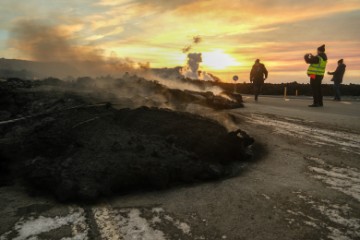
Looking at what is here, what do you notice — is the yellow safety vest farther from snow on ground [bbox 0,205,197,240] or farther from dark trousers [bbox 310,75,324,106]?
snow on ground [bbox 0,205,197,240]

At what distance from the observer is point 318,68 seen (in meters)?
16.3

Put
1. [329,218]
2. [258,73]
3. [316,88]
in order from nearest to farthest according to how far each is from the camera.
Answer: [329,218] → [316,88] → [258,73]

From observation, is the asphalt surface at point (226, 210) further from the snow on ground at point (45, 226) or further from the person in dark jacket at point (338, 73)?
→ the person in dark jacket at point (338, 73)

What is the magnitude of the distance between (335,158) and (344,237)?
3309 mm

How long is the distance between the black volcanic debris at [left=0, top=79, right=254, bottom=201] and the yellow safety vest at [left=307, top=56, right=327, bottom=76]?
9836 mm

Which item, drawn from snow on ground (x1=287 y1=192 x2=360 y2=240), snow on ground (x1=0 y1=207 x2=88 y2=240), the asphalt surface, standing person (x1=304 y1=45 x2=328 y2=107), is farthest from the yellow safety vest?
snow on ground (x1=0 y1=207 x2=88 y2=240)

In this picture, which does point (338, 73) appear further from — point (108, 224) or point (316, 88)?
point (108, 224)

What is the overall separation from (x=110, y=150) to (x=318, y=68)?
12.4 meters

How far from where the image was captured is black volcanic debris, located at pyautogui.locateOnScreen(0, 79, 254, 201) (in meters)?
5.49

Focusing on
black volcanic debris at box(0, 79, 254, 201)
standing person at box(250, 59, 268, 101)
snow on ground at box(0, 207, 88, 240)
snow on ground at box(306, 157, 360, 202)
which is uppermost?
standing person at box(250, 59, 268, 101)

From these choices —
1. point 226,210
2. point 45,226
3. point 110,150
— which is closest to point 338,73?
point 110,150

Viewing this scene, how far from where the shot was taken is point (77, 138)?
6.33 meters

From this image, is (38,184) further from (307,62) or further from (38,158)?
(307,62)

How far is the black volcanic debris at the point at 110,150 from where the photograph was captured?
216 inches
